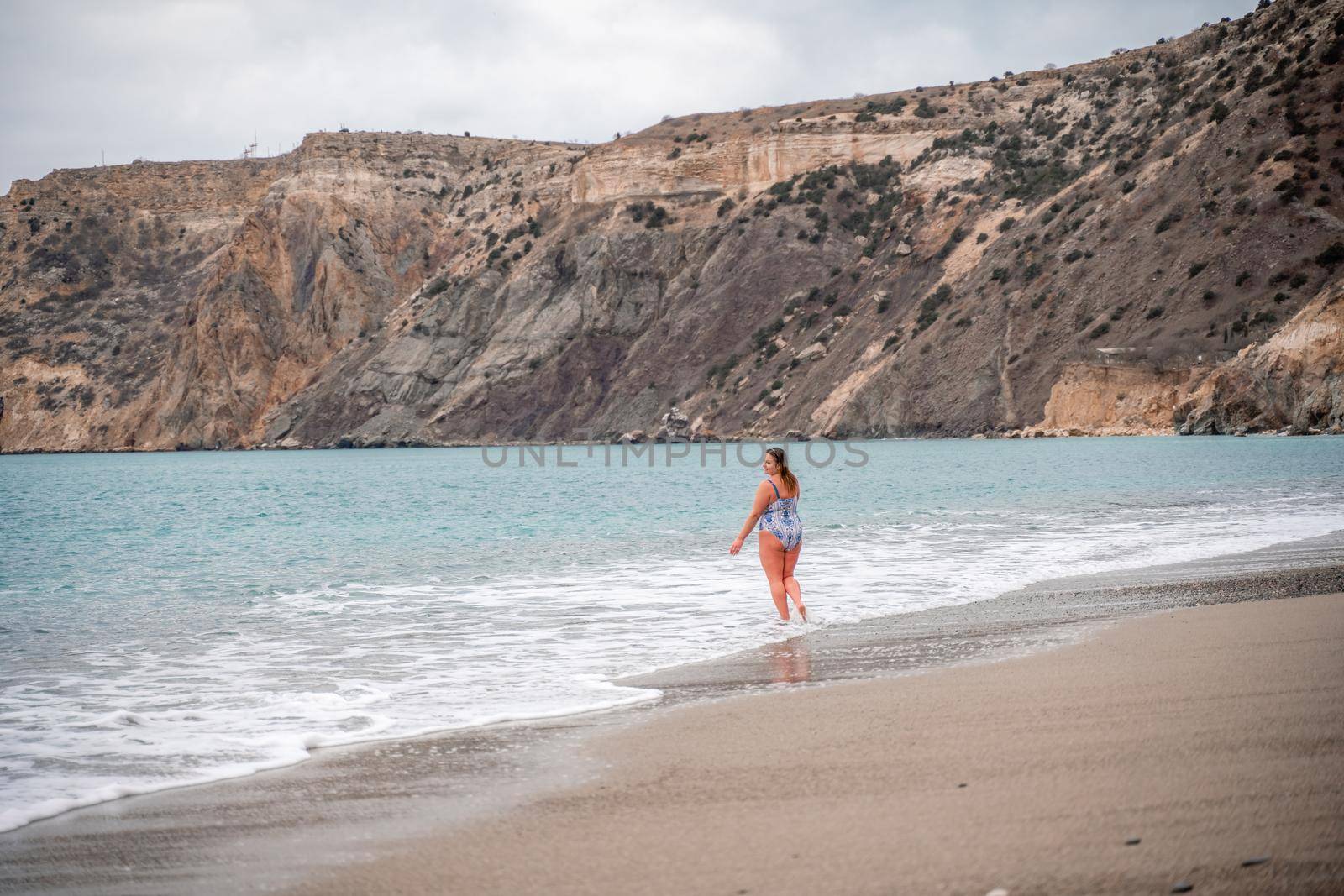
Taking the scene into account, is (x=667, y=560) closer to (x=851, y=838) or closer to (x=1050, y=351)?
(x=851, y=838)

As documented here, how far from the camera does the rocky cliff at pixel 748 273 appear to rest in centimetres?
5972

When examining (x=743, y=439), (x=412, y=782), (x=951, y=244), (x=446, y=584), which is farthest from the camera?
(x=743, y=439)

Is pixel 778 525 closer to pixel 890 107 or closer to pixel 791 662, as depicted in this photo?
pixel 791 662

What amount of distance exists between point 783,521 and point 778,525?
0.06 meters

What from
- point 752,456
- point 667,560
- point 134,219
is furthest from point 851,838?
point 134,219

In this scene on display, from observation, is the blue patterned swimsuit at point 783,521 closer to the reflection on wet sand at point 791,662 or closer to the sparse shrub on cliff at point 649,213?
the reflection on wet sand at point 791,662

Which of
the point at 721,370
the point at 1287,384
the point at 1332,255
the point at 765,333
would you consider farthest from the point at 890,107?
the point at 1287,384

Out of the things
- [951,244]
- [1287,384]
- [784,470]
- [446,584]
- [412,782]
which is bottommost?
[446,584]

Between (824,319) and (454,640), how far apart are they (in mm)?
74125

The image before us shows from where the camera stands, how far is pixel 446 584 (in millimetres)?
14367

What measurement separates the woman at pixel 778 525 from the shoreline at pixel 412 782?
4.62 feet

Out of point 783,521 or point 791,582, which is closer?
point 791,582

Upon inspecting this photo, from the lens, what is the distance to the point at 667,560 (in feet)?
53.9

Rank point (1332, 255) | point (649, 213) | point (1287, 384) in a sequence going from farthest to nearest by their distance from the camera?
point (649, 213) → point (1332, 255) → point (1287, 384)
